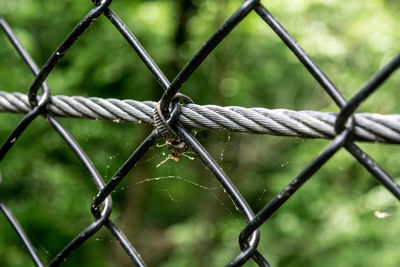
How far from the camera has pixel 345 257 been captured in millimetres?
1957

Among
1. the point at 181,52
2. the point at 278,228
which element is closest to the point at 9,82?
the point at 181,52

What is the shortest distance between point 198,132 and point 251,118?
4.83 ft

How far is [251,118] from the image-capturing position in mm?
336

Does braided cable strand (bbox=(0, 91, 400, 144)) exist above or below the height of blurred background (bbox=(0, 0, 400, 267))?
above

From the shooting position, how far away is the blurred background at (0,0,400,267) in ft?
5.84

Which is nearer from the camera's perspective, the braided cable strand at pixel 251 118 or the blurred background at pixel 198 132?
the braided cable strand at pixel 251 118

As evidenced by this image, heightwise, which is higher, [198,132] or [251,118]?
[251,118]

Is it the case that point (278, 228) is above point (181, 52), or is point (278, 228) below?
below

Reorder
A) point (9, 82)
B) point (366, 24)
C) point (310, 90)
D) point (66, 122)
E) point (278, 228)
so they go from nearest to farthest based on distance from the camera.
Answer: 1. point (9, 82)
2. point (66, 122)
3. point (366, 24)
4. point (278, 228)
5. point (310, 90)

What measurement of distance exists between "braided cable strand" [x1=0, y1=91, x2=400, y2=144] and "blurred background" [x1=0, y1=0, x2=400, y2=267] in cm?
110

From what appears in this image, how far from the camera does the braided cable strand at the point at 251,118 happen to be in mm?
280

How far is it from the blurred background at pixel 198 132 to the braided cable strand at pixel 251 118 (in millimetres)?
1096

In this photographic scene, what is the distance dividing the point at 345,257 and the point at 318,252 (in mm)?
242

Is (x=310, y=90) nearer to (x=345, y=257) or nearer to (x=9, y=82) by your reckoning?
(x=345, y=257)
